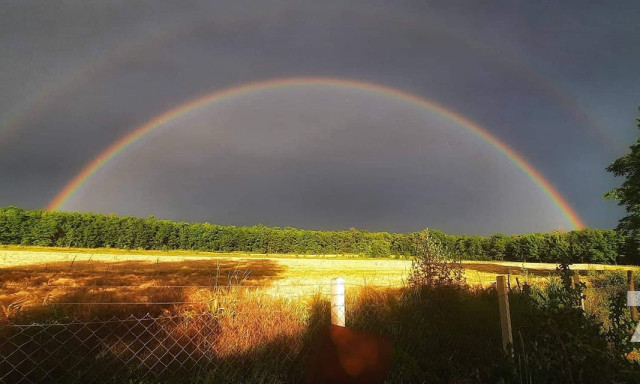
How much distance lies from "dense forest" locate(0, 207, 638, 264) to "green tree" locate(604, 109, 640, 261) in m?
6.65

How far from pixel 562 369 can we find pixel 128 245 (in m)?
37.8

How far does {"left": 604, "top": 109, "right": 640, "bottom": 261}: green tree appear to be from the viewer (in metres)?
21.8

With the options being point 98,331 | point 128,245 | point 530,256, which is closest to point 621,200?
point 530,256

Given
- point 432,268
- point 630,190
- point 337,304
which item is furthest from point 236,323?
point 630,190

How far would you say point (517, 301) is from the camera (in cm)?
773

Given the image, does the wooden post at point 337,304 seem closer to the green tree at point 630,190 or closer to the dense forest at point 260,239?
the green tree at point 630,190

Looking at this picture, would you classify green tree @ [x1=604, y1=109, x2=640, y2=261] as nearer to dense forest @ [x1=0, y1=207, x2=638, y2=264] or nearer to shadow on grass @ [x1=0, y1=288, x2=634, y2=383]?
dense forest @ [x1=0, y1=207, x2=638, y2=264]

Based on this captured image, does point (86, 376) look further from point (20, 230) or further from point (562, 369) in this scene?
point (20, 230)

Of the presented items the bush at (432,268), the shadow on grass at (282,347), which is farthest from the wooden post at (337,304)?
the bush at (432,268)

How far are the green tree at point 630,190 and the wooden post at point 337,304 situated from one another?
79.8 ft

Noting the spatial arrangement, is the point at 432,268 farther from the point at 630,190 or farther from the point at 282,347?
the point at 630,190

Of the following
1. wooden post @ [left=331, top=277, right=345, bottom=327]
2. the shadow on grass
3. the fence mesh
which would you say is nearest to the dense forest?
the shadow on grass

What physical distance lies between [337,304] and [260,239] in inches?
1498

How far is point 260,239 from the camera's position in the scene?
135ft
